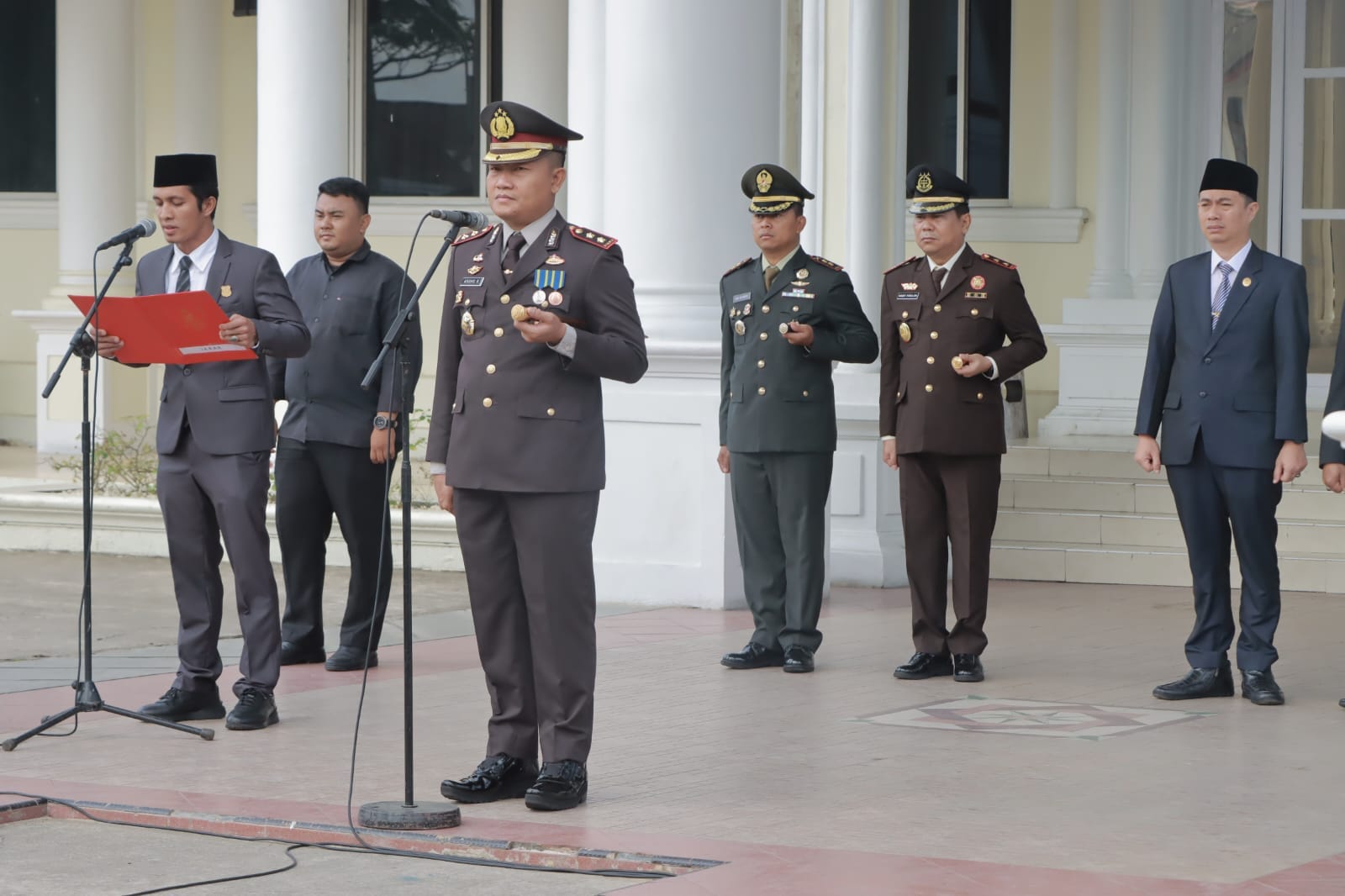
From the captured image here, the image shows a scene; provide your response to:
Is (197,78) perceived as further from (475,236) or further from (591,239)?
(591,239)

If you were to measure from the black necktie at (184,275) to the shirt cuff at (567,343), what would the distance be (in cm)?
217

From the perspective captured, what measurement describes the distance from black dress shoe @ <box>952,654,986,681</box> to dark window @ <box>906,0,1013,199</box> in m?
7.93

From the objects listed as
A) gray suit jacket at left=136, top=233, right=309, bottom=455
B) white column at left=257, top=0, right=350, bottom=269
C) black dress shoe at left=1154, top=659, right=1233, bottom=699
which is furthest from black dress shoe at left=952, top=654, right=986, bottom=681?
white column at left=257, top=0, right=350, bottom=269

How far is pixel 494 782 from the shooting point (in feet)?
19.7

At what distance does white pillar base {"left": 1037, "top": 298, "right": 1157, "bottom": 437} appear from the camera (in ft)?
46.0

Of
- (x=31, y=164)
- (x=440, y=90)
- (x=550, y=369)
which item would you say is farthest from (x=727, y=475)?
(x=31, y=164)

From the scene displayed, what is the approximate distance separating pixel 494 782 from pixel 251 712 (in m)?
1.58

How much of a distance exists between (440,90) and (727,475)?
8574mm

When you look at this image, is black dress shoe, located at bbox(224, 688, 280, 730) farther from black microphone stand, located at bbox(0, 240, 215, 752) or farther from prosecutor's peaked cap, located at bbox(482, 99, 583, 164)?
prosecutor's peaked cap, located at bbox(482, 99, 583, 164)

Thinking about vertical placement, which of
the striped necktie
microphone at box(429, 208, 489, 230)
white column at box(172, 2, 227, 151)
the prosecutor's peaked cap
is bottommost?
the striped necktie

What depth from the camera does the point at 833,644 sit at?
9.44m

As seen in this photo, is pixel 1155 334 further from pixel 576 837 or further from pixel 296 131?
pixel 296 131

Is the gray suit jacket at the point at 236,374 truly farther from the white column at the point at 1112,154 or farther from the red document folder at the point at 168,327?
the white column at the point at 1112,154

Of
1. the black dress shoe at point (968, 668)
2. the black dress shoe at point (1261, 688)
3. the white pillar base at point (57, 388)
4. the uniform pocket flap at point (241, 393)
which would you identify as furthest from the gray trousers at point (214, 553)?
the white pillar base at point (57, 388)
